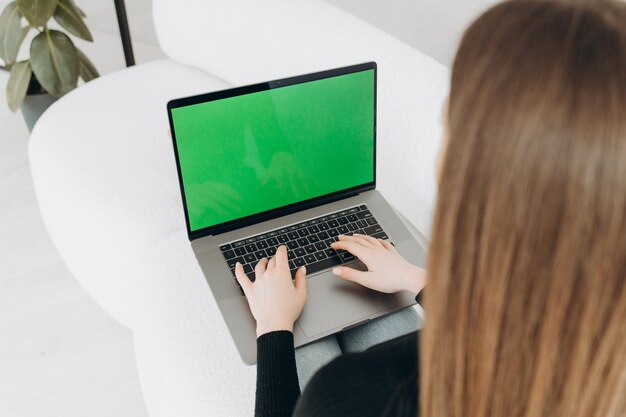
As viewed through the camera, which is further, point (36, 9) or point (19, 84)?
point (19, 84)

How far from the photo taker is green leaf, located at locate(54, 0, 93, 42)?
1.83m

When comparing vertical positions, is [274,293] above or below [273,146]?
below

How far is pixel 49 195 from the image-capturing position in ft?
4.38

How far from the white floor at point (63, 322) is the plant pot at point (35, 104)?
0.32m

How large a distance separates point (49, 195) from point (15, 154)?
91cm

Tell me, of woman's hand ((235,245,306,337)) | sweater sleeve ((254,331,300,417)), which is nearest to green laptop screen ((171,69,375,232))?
woman's hand ((235,245,306,337))

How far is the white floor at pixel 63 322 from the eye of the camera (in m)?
1.35

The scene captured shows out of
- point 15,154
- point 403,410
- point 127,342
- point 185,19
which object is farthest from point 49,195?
point 403,410

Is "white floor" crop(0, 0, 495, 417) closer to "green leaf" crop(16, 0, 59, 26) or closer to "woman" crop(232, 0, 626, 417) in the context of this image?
"green leaf" crop(16, 0, 59, 26)

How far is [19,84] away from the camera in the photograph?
1.89m

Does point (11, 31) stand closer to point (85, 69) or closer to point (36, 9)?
point (36, 9)

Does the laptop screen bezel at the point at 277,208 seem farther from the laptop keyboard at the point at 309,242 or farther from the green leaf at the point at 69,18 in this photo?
the green leaf at the point at 69,18

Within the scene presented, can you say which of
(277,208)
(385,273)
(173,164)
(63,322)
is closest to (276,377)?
(385,273)

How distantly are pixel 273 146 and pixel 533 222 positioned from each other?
0.66m
